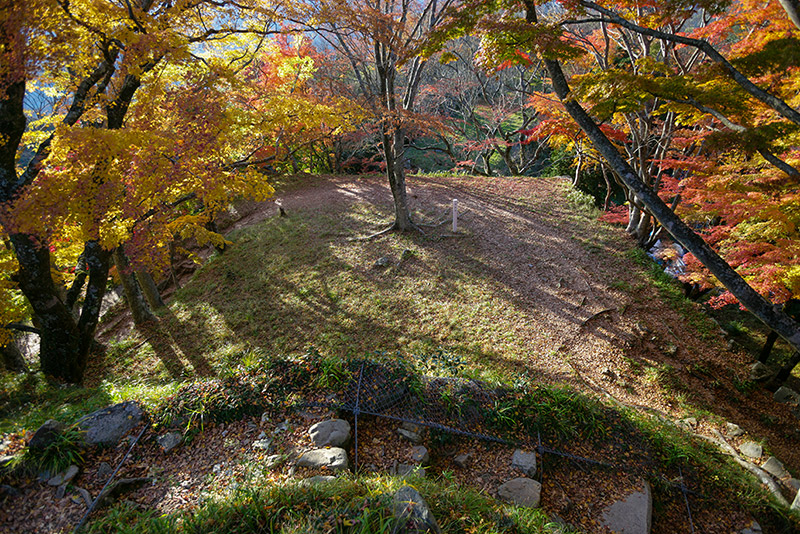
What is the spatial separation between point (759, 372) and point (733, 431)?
2.86m

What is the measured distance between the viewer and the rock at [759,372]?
7145mm

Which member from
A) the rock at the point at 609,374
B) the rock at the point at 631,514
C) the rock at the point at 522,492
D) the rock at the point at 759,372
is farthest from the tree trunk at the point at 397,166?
the rock at the point at 759,372

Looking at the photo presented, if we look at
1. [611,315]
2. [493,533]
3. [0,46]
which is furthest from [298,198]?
[493,533]

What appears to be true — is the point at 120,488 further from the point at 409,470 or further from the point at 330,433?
the point at 409,470

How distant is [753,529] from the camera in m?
3.76

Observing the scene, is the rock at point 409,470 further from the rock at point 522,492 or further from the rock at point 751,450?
the rock at point 751,450

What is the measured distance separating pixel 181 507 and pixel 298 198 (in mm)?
12723

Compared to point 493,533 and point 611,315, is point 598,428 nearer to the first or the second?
point 493,533

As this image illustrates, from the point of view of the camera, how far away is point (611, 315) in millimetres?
7488

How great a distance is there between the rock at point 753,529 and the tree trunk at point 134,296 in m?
10.8

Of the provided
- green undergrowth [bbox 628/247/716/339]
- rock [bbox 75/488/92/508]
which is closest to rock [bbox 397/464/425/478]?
rock [bbox 75/488/92/508]

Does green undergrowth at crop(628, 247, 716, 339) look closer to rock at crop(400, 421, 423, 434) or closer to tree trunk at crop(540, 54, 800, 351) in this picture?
tree trunk at crop(540, 54, 800, 351)

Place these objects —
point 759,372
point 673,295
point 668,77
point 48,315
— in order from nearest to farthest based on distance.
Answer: point 668,77
point 48,315
point 759,372
point 673,295

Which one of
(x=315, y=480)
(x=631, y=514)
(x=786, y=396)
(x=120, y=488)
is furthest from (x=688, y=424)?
(x=120, y=488)
